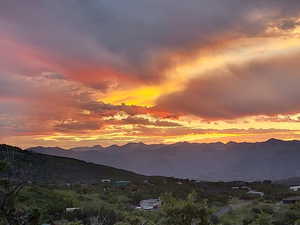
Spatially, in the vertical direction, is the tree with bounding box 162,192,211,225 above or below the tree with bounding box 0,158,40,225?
below

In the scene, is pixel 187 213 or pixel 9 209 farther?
pixel 187 213

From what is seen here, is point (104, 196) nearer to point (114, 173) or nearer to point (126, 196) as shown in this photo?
point (126, 196)

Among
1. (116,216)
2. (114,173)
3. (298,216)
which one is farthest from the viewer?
(114,173)

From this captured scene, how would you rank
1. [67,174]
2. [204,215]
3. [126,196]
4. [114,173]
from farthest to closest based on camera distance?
[114,173] < [67,174] < [126,196] < [204,215]

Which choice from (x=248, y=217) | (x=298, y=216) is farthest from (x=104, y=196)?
(x=298, y=216)

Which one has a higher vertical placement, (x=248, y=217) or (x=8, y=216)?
(x=8, y=216)

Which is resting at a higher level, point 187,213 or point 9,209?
point 9,209

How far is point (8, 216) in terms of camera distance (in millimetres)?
13062

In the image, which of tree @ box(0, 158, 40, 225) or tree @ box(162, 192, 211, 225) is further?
tree @ box(162, 192, 211, 225)

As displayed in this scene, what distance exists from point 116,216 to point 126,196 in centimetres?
2333

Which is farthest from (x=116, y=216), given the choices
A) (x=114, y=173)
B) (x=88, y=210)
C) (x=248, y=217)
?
(x=114, y=173)

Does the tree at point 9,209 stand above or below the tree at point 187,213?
above

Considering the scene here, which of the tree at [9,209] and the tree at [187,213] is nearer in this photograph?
the tree at [9,209]

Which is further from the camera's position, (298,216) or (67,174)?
(67,174)
